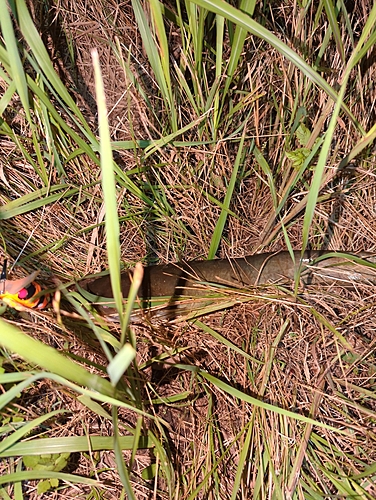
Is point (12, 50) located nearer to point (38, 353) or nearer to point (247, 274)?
point (38, 353)

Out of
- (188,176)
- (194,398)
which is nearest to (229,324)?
(194,398)

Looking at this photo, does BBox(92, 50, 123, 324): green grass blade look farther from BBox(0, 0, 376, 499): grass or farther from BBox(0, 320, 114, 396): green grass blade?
BBox(0, 0, 376, 499): grass

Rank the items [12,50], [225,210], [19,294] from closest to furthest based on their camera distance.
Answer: [12,50], [19,294], [225,210]

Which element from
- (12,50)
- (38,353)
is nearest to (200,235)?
(12,50)

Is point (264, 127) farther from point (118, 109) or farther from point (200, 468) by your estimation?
point (200, 468)

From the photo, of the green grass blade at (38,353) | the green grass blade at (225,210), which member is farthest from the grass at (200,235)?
the green grass blade at (38,353)

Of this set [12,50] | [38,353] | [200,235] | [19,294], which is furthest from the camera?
[200,235]

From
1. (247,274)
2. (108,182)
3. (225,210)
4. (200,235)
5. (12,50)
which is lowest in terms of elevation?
(247,274)
